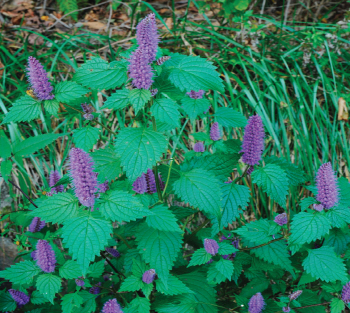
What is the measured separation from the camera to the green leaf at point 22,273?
1.52 metres

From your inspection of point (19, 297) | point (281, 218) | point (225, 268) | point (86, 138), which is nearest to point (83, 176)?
point (86, 138)

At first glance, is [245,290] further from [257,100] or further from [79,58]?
[79,58]

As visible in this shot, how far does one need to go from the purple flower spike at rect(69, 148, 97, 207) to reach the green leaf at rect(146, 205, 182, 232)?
0.78ft

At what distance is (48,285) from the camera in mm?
1463

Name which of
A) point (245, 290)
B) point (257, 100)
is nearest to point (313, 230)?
point (245, 290)

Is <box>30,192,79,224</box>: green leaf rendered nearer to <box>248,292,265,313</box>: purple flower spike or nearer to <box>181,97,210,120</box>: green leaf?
<box>181,97,210,120</box>: green leaf

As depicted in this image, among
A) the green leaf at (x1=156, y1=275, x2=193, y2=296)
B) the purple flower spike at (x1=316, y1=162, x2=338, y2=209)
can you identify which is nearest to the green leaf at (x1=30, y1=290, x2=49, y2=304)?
the green leaf at (x1=156, y1=275, x2=193, y2=296)

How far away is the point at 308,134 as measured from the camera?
2.88 m

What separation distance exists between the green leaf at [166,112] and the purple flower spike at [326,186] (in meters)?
0.63

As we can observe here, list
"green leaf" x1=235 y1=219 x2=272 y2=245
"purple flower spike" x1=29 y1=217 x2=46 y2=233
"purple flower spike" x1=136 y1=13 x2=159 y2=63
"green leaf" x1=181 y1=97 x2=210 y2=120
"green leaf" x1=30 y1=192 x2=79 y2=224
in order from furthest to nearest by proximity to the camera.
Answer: "purple flower spike" x1=29 y1=217 x2=46 y2=233 → "green leaf" x1=181 y1=97 x2=210 y2=120 → "green leaf" x1=235 y1=219 x2=272 y2=245 → "green leaf" x1=30 y1=192 x2=79 y2=224 → "purple flower spike" x1=136 y1=13 x2=159 y2=63

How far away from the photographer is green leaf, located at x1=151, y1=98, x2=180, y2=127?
1218 millimetres

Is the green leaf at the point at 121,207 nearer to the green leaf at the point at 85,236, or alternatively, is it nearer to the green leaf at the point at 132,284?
the green leaf at the point at 85,236

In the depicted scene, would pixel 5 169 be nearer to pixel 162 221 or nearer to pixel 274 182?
pixel 162 221

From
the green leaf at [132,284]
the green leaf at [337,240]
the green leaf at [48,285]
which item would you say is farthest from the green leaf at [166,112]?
the green leaf at [337,240]
